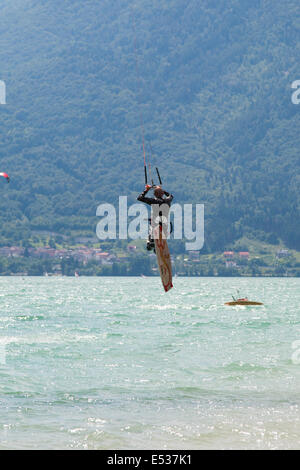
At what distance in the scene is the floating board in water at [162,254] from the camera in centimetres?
2020

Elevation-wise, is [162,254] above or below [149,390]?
above

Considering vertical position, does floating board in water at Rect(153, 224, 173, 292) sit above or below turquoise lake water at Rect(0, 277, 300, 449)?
above

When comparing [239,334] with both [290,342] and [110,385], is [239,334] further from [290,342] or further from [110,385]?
[110,385]

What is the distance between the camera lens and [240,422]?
61.0 feet

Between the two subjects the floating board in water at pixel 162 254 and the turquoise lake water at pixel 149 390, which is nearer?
the turquoise lake water at pixel 149 390

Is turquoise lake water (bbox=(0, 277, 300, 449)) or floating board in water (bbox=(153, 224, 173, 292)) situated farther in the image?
floating board in water (bbox=(153, 224, 173, 292))

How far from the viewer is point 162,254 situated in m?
21.6

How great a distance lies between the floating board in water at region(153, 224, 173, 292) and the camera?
20.2m

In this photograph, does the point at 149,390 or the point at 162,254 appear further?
the point at 149,390

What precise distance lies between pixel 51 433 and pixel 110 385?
691 centimetres

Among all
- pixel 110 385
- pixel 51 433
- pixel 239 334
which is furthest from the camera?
pixel 239 334
